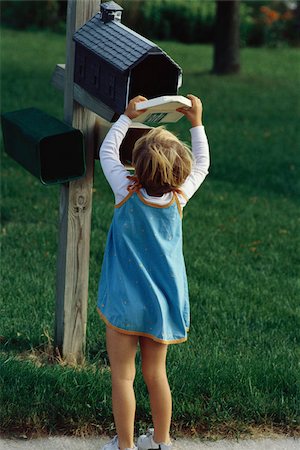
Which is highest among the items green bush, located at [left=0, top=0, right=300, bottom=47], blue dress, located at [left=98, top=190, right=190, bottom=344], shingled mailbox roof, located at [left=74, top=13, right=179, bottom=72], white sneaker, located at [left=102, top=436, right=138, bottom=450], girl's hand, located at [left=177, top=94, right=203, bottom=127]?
shingled mailbox roof, located at [left=74, top=13, right=179, bottom=72]

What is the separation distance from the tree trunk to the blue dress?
12696 millimetres

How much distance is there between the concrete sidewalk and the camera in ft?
11.3

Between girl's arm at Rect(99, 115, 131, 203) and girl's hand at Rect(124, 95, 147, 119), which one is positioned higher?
girl's hand at Rect(124, 95, 147, 119)

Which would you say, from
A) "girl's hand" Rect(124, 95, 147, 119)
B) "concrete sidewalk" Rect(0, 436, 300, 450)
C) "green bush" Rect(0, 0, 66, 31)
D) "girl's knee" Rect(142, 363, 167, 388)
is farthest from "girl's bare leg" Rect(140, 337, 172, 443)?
"green bush" Rect(0, 0, 66, 31)

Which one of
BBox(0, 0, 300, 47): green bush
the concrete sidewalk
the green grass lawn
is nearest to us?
the concrete sidewalk

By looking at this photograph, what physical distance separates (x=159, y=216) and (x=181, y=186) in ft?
0.52

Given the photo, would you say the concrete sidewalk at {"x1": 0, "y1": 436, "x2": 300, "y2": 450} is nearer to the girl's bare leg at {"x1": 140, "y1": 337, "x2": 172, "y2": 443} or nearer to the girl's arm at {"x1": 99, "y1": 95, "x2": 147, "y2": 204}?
the girl's bare leg at {"x1": 140, "y1": 337, "x2": 172, "y2": 443}

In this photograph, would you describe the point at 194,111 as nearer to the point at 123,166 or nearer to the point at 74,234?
the point at 123,166

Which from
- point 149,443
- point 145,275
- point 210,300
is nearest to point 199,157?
point 145,275

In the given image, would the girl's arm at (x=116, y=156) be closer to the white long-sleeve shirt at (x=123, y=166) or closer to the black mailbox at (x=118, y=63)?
the white long-sleeve shirt at (x=123, y=166)

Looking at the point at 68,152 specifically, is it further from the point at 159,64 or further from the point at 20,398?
the point at 20,398

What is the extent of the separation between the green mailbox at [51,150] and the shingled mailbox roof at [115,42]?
393 millimetres

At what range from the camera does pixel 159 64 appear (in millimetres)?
3537

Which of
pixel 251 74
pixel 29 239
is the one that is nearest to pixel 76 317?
pixel 29 239
